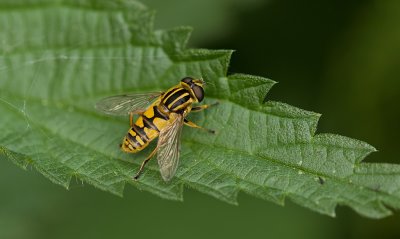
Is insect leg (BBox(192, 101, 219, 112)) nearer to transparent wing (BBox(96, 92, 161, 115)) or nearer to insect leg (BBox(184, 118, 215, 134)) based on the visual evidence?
insect leg (BBox(184, 118, 215, 134))

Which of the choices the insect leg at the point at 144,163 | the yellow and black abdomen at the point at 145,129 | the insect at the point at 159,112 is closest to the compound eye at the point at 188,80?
the insect at the point at 159,112

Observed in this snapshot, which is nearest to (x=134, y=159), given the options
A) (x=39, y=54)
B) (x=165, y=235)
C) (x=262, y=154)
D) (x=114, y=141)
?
(x=114, y=141)

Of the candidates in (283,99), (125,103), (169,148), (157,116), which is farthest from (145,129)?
(283,99)

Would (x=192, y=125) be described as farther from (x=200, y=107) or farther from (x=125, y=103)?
(x=125, y=103)

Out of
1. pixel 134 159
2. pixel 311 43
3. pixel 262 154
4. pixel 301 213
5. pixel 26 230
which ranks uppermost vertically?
pixel 311 43

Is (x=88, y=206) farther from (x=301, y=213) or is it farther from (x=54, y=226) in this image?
(x=301, y=213)

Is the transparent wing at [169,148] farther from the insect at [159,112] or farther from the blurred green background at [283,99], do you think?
the blurred green background at [283,99]

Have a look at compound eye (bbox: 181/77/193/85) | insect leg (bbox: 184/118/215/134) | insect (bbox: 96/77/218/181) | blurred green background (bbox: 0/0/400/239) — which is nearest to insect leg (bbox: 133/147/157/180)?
insect (bbox: 96/77/218/181)
